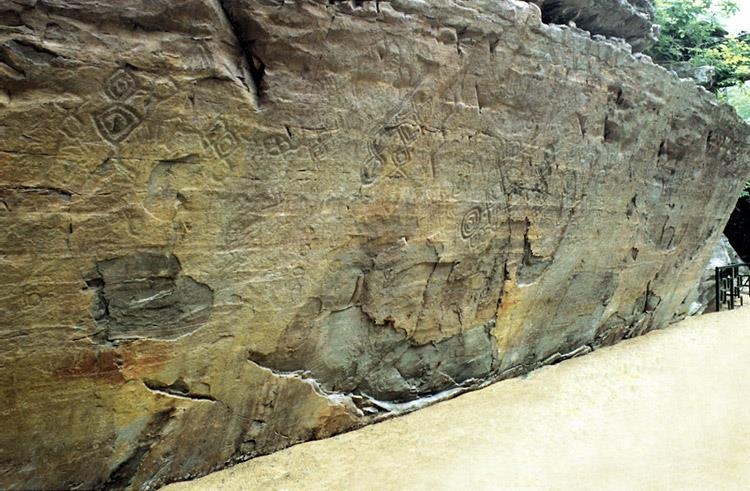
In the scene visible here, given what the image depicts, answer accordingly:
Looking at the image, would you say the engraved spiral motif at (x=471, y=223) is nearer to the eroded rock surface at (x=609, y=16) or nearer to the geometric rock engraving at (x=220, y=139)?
the geometric rock engraving at (x=220, y=139)

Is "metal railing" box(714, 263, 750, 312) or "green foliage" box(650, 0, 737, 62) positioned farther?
"metal railing" box(714, 263, 750, 312)

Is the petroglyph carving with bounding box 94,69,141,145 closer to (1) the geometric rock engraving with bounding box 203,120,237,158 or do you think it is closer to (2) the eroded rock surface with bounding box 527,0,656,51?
(1) the geometric rock engraving with bounding box 203,120,237,158

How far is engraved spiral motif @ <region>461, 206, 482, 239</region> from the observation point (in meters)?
3.76

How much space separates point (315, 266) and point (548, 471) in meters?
1.79

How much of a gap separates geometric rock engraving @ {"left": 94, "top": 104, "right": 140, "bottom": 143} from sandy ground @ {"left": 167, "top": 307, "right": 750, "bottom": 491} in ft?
5.71

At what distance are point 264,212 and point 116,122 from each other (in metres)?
0.80

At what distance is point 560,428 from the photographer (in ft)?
12.4

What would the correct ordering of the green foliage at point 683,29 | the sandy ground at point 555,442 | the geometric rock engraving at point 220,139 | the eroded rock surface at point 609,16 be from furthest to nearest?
1. the green foliage at point 683,29
2. the eroded rock surface at point 609,16
3. the sandy ground at point 555,442
4. the geometric rock engraving at point 220,139

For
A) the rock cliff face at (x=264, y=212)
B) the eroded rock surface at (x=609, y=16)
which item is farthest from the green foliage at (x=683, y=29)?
the rock cliff face at (x=264, y=212)

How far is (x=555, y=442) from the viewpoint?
357 centimetres

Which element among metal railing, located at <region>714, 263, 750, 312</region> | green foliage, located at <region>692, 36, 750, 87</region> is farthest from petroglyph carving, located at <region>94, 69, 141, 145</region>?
metal railing, located at <region>714, 263, 750, 312</region>

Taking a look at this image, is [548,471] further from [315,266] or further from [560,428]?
[315,266]

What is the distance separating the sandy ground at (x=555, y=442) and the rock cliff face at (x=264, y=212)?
8.1 inches

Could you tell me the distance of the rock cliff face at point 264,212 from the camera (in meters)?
2.29
